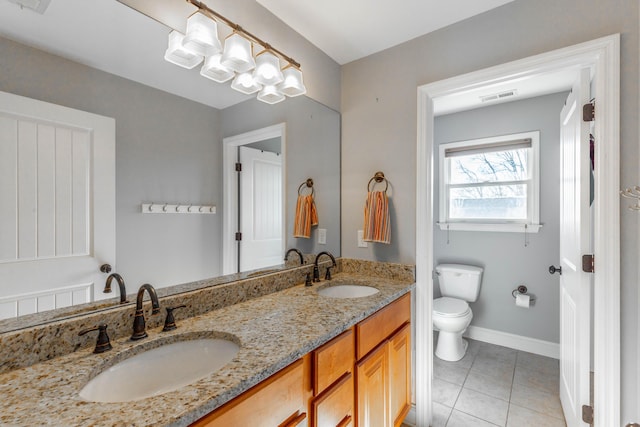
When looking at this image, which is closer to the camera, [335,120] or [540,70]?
[540,70]

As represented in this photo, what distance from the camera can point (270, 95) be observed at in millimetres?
1632

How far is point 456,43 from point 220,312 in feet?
6.43

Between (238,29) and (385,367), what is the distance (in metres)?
1.83

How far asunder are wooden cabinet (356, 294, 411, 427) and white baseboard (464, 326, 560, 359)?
150cm

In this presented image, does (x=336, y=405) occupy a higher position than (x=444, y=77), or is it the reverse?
(x=444, y=77)

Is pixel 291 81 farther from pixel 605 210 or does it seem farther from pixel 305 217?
pixel 605 210

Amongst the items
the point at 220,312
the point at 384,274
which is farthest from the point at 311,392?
the point at 384,274

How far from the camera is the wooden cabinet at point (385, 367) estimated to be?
1327 millimetres

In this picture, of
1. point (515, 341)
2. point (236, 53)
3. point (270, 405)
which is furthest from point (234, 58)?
point (515, 341)

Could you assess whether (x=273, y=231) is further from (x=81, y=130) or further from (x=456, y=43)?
(x=456, y=43)

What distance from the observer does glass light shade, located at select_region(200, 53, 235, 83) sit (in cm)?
132

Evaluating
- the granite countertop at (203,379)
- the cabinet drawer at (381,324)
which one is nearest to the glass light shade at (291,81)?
the granite countertop at (203,379)

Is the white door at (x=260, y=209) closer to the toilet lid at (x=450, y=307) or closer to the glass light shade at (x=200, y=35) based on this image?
the glass light shade at (x=200, y=35)

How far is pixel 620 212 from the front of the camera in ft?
4.19
